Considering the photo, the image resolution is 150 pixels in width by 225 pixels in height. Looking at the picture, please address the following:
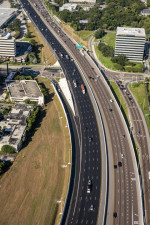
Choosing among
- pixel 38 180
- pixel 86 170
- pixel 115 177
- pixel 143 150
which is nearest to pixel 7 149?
pixel 38 180

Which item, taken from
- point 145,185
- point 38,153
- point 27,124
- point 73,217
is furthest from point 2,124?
point 145,185

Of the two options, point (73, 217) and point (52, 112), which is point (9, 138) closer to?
point (52, 112)

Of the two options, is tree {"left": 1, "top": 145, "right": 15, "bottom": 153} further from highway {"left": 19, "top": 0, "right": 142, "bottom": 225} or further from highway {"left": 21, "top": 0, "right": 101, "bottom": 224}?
highway {"left": 19, "top": 0, "right": 142, "bottom": 225}

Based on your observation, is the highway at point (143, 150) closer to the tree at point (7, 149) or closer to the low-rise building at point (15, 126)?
the low-rise building at point (15, 126)

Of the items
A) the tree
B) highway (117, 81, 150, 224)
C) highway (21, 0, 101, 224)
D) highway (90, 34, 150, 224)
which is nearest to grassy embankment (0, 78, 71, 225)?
the tree

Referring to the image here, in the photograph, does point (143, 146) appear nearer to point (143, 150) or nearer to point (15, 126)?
point (143, 150)

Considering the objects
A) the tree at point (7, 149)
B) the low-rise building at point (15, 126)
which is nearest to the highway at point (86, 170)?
the low-rise building at point (15, 126)
